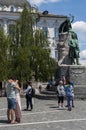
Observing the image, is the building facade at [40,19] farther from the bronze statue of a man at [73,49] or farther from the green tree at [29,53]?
the bronze statue of a man at [73,49]

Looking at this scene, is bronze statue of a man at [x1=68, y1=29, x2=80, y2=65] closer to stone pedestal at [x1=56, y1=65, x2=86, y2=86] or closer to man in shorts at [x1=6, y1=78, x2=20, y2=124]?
stone pedestal at [x1=56, y1=65, x2=86, y2=86]

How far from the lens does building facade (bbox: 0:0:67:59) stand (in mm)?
71438

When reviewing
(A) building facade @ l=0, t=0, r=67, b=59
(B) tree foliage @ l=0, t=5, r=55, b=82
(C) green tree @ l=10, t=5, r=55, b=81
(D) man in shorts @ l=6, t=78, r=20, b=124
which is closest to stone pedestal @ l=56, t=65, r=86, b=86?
(B) tree foliage @ l=0, t=5, r=55, b=82

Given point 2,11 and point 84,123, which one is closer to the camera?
point 84,123

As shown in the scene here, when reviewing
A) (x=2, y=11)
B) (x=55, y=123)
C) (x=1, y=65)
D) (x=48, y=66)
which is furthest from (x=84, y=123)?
(x=2, y=11)

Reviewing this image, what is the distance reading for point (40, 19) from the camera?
241 feet

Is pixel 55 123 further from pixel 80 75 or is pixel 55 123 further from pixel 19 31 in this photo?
pixel 19 31

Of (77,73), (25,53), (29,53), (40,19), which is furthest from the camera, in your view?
(40,19)

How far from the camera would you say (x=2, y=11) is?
70.7m

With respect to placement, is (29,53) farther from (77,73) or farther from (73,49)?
(77,73)

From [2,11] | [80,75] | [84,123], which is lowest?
[84,123]

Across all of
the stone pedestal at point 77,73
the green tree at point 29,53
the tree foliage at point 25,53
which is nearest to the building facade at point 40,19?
the tree foliage at point 25,53

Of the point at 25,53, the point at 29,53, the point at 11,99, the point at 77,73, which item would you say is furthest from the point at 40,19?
the point at 11,99

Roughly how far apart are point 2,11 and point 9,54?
24020 mm
